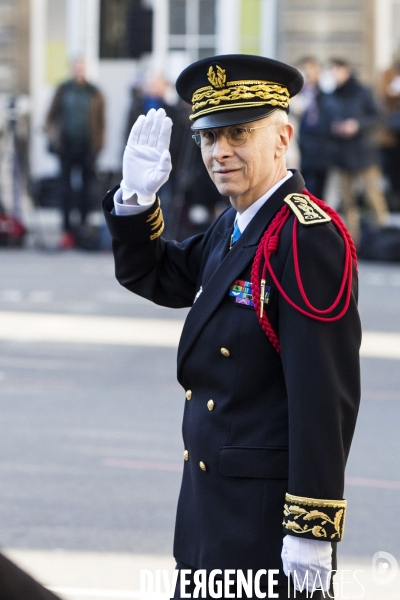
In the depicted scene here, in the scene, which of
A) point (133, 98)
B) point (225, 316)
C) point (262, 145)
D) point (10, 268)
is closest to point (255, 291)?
point (225, 316)

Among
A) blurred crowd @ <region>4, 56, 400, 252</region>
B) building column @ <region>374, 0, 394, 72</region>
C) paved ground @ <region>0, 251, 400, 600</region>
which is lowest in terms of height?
paved ground @ <region>0, 251, 400, 600</region>

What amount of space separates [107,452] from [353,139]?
9.08m

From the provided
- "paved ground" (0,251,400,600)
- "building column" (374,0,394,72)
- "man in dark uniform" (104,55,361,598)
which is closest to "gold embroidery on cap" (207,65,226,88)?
"man in dark uniform" (104,55,361,598)

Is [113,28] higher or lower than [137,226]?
higher

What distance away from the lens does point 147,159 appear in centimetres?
331

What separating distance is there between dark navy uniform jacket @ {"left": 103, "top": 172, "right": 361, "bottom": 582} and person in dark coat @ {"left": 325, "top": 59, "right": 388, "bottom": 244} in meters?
12.0

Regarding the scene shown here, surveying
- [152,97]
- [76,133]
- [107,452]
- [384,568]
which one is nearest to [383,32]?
[152,97]

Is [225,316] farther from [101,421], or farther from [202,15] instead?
[202,15]

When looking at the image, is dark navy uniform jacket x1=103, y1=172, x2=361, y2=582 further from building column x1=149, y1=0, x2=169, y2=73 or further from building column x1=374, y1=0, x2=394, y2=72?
building column x1=149, y1=0, x2=169, y2=73

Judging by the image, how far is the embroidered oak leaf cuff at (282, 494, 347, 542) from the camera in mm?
2695

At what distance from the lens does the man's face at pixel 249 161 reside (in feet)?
9.68

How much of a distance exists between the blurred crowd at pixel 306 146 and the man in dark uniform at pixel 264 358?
39.3 ft

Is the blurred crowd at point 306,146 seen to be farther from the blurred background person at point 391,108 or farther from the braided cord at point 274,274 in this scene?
the braided cord at point 274,274

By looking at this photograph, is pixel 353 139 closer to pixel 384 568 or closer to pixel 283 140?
pixel 384 568
